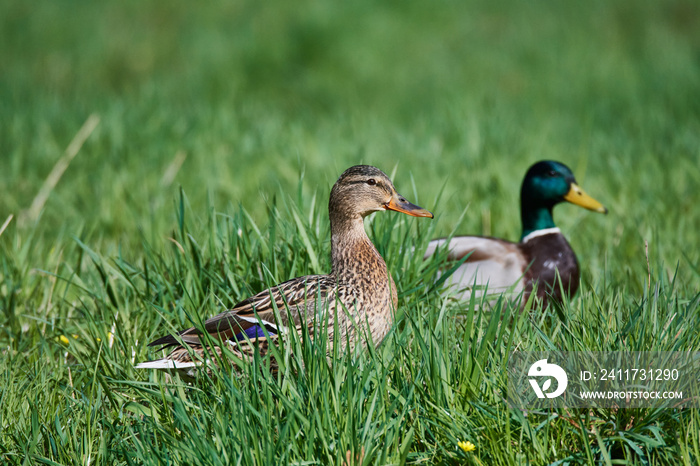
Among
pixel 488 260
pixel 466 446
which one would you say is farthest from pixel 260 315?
pixel 488 260

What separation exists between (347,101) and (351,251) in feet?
20.6

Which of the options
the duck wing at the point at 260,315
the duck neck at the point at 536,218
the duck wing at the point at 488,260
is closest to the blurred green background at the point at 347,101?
the duck wing at the point at 488,260

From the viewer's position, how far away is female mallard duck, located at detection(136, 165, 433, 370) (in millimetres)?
2652

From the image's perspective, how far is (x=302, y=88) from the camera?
9.09 m

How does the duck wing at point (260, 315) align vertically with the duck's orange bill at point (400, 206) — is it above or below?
below

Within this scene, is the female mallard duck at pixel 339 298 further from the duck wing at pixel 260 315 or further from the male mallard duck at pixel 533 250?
the male mallard duck at pixel 533 250

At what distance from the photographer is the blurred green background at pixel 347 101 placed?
5.38m

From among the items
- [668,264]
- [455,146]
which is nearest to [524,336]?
[668,264]

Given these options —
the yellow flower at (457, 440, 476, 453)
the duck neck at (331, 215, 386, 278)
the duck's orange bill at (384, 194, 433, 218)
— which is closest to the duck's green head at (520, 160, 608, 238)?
the duck's orange bill at (384, 194, 433, 218)

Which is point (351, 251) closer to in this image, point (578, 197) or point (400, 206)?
point (400, 206)

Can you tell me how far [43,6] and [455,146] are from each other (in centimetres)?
732

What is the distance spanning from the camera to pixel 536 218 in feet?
14.3

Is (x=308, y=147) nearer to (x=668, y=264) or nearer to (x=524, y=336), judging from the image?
(x=668, y=264)

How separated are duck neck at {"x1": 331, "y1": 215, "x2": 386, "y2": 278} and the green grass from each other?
0.23 metres
